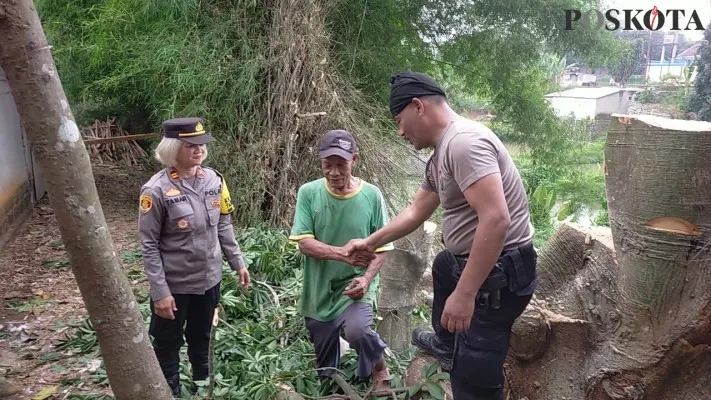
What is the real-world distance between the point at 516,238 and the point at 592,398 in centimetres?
67

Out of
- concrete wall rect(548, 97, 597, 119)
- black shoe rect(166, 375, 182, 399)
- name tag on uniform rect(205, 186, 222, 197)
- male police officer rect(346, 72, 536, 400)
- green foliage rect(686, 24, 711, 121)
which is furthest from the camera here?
concrete wall rect(548, 97, 597, 119)

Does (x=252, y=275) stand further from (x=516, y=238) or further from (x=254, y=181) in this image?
(x=516, y=238)

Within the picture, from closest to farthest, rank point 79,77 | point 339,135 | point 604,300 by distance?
point 604,300, point 339,135, point 79,77

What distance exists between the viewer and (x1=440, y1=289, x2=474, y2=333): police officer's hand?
199 cm

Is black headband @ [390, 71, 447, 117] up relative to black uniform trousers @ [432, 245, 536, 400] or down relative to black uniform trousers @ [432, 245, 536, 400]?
up

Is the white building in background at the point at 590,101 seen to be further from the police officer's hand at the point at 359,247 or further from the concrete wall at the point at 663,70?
the police officer's hand at the point at 359,247

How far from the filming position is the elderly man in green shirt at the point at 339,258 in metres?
2.77

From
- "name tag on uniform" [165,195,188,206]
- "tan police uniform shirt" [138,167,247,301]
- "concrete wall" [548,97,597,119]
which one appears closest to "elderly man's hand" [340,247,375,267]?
"tan police uniform shirt" [138,167,247,301]

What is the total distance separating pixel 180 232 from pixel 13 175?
17.0 ft

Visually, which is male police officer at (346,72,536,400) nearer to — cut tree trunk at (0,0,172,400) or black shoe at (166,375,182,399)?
cut tree trunk at (0,0,172,400)

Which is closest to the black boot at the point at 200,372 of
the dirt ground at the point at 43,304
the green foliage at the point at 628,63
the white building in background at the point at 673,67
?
the dirt ground at the point at 43,304

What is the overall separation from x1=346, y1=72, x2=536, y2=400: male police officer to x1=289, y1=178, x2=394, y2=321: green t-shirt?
64 centimetres

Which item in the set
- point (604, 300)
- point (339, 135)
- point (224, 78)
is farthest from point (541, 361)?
point (224, 78)

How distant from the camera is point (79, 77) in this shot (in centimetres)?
805
